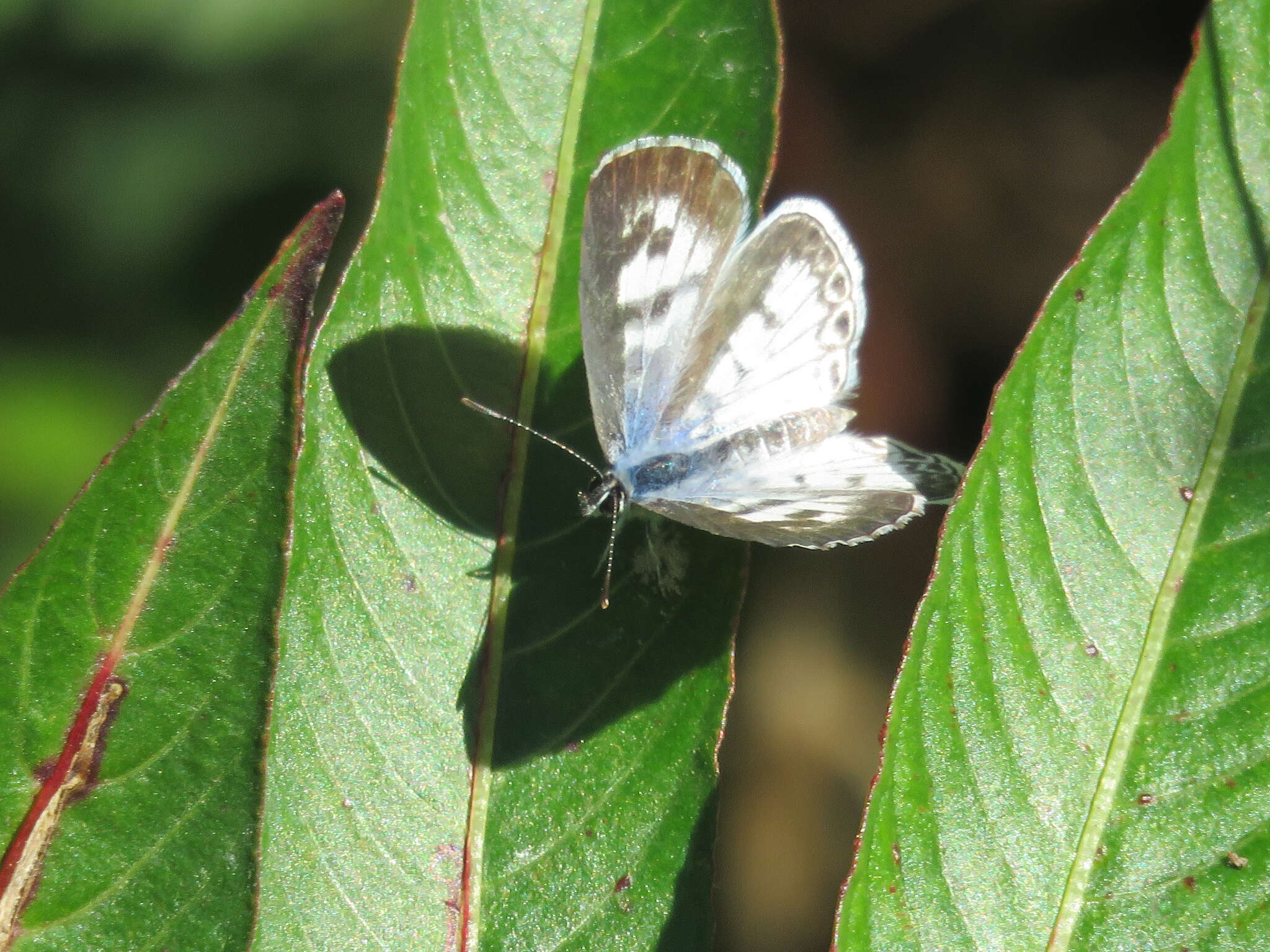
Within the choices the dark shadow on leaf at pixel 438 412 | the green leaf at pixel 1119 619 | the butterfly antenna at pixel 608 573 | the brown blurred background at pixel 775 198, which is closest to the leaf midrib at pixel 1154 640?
the green leaf at pixel 1119 619

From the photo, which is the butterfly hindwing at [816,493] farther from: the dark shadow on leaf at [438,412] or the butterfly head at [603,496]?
the dark shadow on leaf at [438,412]

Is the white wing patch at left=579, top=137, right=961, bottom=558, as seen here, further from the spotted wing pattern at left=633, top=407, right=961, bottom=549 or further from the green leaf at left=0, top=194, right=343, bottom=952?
the green leaf at left=0, top=194, right=343, bottom=952

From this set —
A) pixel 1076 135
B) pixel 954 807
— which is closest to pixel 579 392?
pixel 954 807

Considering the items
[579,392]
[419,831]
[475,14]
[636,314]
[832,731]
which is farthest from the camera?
[832,731]

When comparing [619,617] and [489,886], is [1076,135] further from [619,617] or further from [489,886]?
[489,886]

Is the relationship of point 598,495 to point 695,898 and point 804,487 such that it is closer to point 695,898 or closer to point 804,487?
point 804,487

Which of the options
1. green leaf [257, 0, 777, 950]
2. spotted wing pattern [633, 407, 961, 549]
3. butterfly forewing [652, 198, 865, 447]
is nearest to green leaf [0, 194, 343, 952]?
green leaf [257, 0, 777, 950]

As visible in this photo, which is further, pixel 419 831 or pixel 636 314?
pixel 636 314

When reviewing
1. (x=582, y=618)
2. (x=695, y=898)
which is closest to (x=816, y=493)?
(x=582, y=618)

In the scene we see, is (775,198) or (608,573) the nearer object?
(608,573)
